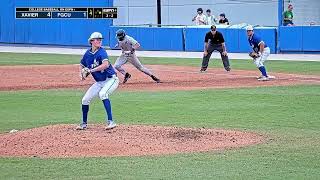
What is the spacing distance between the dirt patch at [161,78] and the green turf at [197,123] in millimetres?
1550

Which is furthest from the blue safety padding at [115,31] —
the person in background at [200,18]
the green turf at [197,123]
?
the green turf at [197,123]

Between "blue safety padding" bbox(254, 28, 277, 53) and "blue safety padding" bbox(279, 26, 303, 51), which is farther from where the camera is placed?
"blue safety padding" bbox(254, 28, 277, 53)

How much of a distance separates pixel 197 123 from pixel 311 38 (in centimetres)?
2190

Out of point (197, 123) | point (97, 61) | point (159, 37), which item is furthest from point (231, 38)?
point (97, 61)

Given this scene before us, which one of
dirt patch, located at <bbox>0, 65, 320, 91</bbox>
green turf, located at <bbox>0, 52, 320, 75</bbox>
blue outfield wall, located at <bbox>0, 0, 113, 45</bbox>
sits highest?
blue outfield wall, located at <bbox>0, 0, 113, 45</bbox>

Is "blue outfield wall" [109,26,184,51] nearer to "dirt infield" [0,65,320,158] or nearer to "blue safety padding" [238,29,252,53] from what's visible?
"blue safety padding" [238,29,252,53]

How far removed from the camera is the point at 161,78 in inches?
1000

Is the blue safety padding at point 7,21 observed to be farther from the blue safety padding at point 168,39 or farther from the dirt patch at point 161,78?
the dirt patch at point 161,78

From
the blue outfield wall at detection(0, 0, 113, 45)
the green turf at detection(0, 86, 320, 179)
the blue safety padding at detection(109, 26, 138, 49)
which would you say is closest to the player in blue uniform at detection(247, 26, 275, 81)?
the green turf at detection(0, 86, 320, 179)

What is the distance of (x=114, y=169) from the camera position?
404 inches

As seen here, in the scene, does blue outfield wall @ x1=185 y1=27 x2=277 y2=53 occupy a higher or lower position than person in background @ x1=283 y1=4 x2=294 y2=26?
lower

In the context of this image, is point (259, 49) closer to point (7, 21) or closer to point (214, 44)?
point (214, 44)

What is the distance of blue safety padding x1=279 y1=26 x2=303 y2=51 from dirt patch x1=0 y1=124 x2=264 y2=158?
23235mm

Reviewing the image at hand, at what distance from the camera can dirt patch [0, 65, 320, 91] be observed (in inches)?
902
